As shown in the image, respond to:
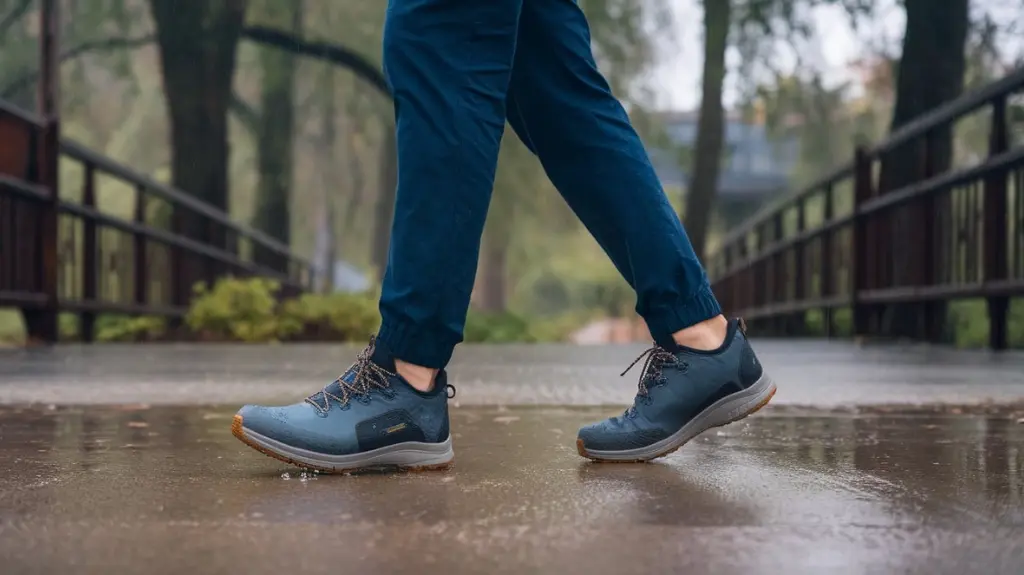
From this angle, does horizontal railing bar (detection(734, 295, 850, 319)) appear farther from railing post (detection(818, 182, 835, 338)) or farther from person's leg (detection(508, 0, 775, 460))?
person's leg (detection(508, 0, 775, 460))

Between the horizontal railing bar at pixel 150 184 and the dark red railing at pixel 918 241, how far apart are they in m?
5.10

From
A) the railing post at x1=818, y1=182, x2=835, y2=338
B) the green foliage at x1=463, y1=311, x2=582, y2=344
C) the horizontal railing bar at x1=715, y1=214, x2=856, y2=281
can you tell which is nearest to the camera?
the horizontal railing bar at x1=715, y1=214, x2=856, y2=281

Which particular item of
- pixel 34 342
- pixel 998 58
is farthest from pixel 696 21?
pixel 34 342

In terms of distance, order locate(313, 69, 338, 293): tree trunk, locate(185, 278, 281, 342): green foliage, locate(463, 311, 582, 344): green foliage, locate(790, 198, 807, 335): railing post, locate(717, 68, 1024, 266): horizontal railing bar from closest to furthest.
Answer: locate(717, 68, 1024, 266): horizontal railing bar
locate(185, 278, 281, 342): green foliage
locate(790, 198, 807, 335): railing post
locate(463, 311, 582, 344): green foliage
locate(313, 69, 338, 293): tree trunk

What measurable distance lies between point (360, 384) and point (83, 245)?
7324mm

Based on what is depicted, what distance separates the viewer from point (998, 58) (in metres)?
12.2

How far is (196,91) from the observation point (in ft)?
46.3

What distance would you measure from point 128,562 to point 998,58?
12.0 metres

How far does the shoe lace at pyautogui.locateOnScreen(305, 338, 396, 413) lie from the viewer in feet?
7.66

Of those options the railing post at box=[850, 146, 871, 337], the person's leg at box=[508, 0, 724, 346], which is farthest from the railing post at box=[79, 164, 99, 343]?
the person's leg at box=[508, 0, 724, 346]

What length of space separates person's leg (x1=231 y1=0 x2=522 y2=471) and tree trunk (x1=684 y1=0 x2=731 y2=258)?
13.2 metres

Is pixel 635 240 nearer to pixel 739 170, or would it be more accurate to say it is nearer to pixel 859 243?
A: pixel 859 243

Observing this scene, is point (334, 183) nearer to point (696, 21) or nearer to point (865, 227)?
point (696, 21)

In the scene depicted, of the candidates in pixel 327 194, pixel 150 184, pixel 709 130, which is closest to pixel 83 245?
pixel 150 184
